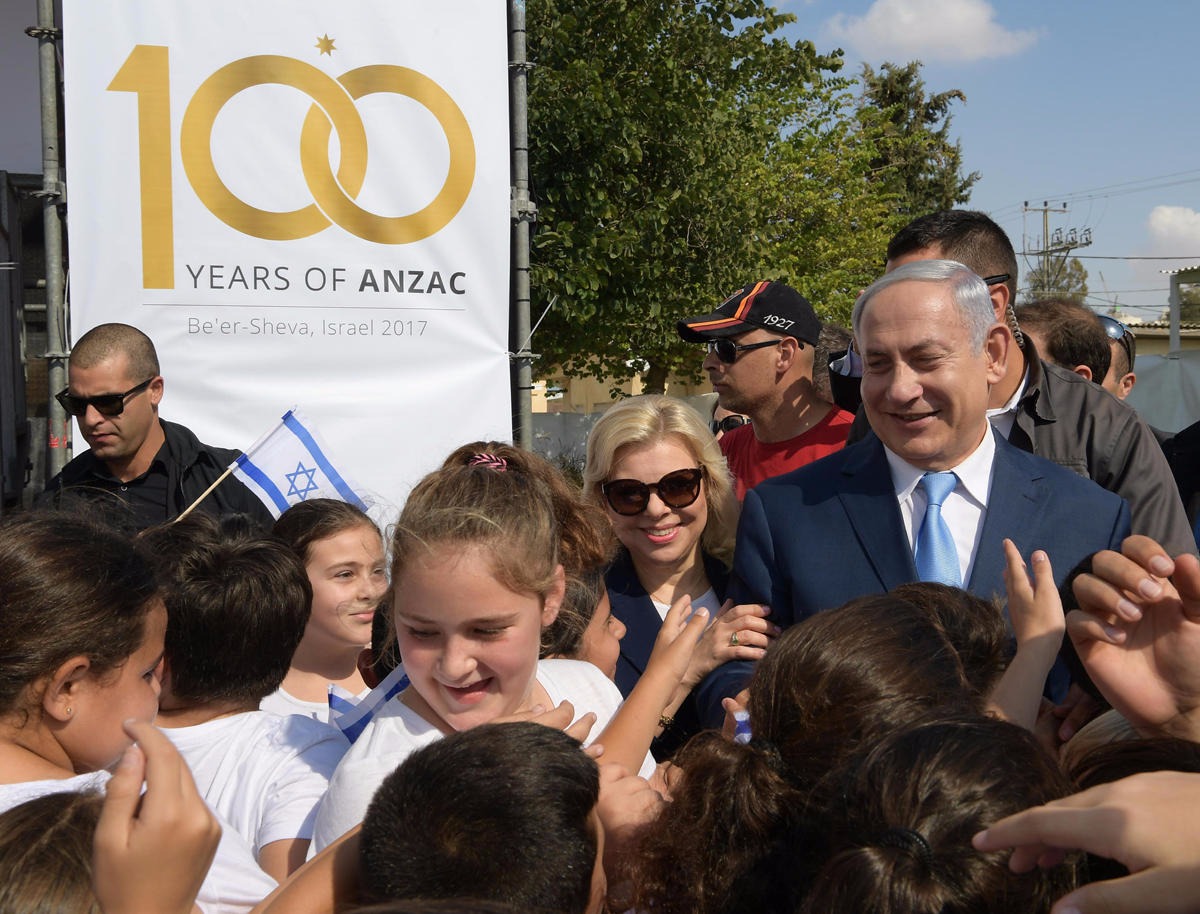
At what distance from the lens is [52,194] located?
412 cm

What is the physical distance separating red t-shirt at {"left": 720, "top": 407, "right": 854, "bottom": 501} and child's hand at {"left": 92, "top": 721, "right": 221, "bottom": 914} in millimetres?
3080

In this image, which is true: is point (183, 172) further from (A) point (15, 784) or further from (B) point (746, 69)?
(B) point (746, 69)

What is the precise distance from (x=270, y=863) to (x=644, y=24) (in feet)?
38.8

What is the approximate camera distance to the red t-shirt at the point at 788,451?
4.26 metres

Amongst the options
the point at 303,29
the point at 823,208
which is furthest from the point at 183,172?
the point at 823,208

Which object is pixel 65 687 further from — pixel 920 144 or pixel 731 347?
pixel 920 144

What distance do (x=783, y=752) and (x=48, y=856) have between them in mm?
967

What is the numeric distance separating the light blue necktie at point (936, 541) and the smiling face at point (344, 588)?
1541 millimetres

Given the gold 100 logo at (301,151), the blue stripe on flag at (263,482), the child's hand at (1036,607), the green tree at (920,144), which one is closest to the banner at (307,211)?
the gold 100 logo at (301,151)

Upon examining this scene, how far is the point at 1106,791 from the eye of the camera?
1167 millimetres

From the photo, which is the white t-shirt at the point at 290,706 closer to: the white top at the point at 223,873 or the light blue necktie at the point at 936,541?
the white top at the point at 223,873

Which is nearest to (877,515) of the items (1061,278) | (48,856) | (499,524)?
(499,524)

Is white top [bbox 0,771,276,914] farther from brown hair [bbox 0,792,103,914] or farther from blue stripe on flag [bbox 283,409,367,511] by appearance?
blue stripe on flag [bbox 283,409,367,511]

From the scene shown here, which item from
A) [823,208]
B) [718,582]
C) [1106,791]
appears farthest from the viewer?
[823,208]
